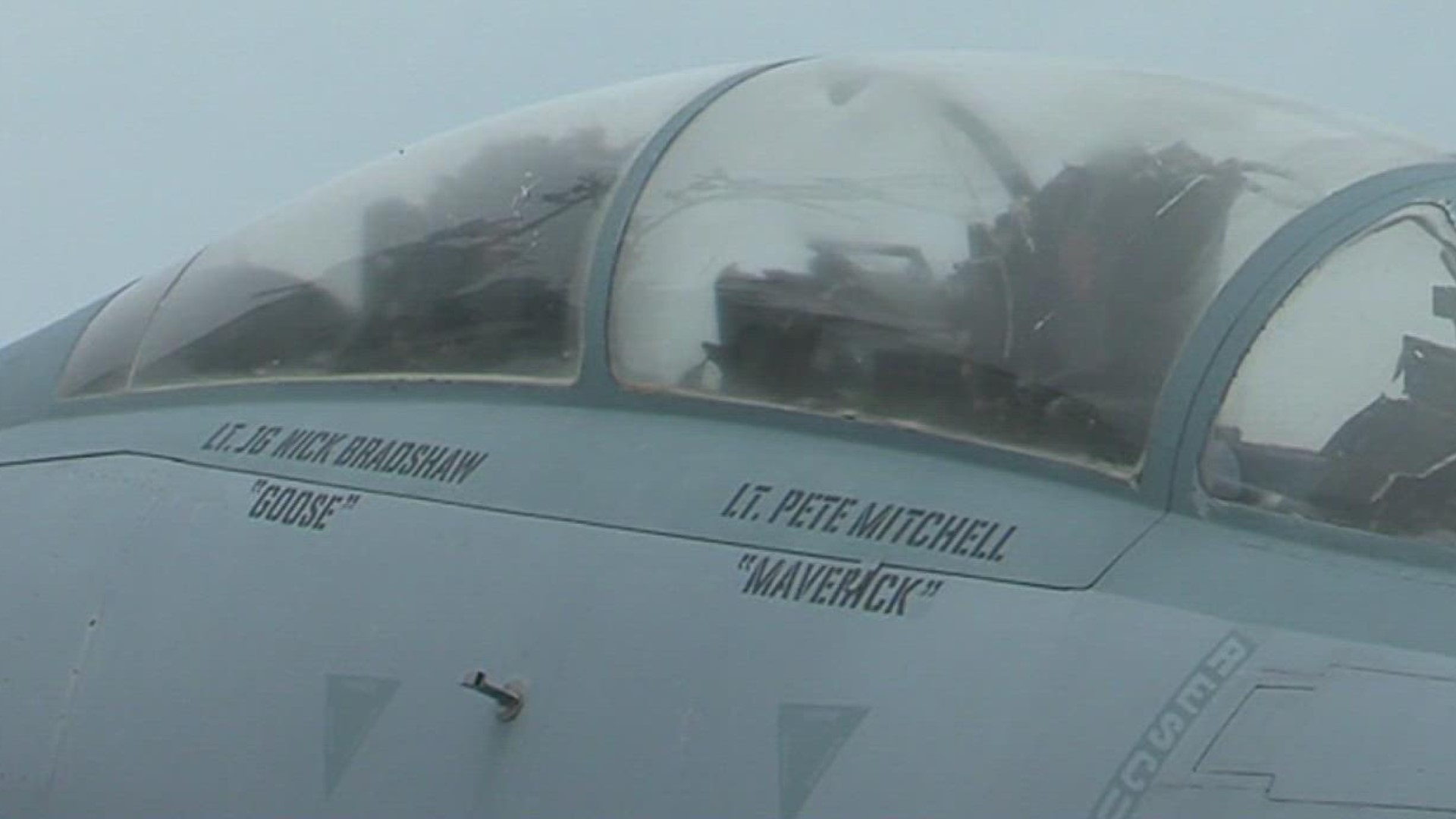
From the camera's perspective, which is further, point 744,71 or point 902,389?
point 744,71

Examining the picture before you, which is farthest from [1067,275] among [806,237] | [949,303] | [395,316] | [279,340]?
[279,340]

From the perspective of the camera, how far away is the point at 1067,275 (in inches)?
174

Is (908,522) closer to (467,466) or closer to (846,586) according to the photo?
(846,586)

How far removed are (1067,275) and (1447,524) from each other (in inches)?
34.4

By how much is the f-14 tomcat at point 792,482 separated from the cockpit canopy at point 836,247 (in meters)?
0.01

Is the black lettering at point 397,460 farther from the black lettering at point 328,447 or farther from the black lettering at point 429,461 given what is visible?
the black lettering at point 328,447

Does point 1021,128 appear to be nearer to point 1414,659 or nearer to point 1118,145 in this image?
point 1118,145

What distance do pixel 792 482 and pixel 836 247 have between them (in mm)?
567

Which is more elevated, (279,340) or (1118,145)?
(1118,145)

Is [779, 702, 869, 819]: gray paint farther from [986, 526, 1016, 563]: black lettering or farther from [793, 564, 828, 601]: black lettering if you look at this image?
[986, 526, 1016, 563]: black lettering

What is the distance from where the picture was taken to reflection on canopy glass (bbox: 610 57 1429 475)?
429cm

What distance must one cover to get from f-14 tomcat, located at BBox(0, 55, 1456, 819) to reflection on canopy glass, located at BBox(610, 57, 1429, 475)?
0.01 m

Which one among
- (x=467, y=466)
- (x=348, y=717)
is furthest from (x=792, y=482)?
(x=348, y=717)

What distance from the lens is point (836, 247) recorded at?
4.75 meters
